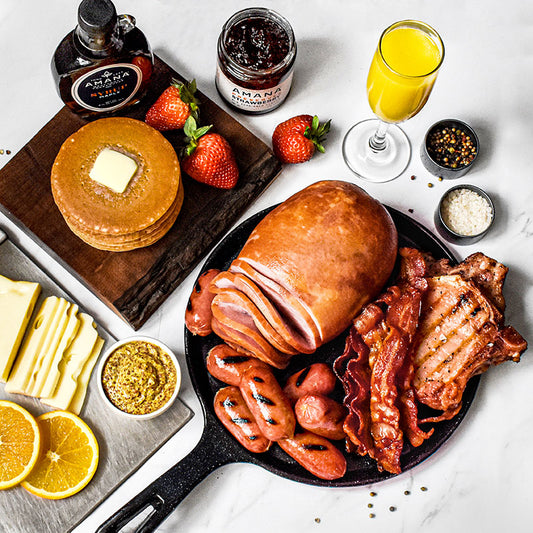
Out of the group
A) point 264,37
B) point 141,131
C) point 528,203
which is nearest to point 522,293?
point 528,203

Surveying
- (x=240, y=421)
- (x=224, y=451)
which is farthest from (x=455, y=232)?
(x=224, y=451)

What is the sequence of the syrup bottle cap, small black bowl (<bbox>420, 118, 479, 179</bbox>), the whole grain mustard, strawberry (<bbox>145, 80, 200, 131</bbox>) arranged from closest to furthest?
the syrup bottle cap < the whole grain mustard < strawberry (<bbox>145, 80, 200, 131</bbox>) < small black bowl (<bbox>420, 118, 479, 179</bbox>)

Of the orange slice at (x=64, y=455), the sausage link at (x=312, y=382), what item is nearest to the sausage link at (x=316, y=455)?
the sausage link at (x=312, y=382)

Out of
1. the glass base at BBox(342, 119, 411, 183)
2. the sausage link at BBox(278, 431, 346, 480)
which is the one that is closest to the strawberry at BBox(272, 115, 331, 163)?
the glass base at BBox(342, 119, 411, 183)

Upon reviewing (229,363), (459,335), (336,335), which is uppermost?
(459,335)

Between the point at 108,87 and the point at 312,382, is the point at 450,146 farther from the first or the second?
the point at 108,87

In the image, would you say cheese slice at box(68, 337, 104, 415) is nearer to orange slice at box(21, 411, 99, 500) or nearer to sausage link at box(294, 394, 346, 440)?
orange slice at box(21, 411, 99, 500)

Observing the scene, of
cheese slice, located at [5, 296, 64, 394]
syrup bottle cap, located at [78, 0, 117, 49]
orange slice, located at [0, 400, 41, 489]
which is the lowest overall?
orange slice, located at [0, 400, 41, 489]
